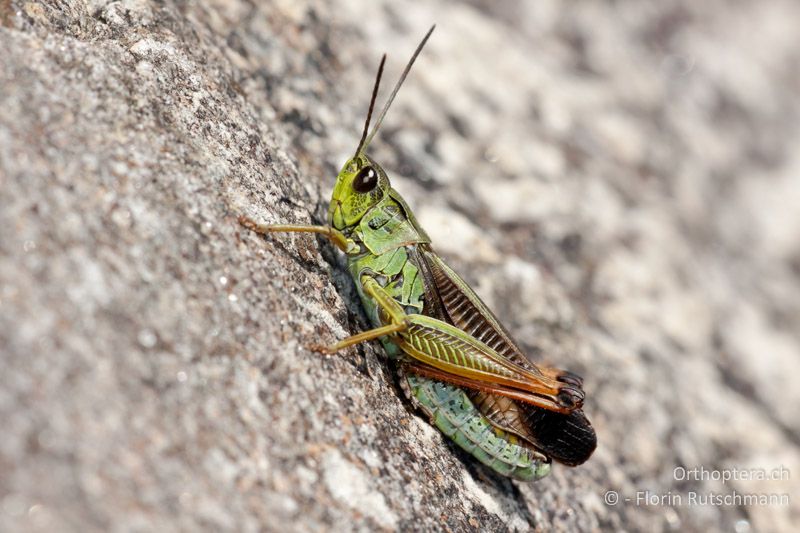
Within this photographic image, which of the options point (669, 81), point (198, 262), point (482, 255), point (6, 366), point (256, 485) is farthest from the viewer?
point (669, 81)

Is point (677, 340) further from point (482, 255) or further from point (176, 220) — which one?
point (176, 220)

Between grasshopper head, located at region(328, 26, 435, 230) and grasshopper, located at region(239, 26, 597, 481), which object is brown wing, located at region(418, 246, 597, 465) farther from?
grasshopper head, located at region(328, 26, 435, 230)

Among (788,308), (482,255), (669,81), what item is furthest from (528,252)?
(669,81)

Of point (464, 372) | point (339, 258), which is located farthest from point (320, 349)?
point (339, 258)

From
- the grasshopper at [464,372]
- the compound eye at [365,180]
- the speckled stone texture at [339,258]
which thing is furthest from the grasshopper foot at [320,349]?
the compound eye at [365,180]

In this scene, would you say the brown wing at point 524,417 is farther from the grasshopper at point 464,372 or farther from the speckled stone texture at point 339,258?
the speckled stone texture at point 339,258

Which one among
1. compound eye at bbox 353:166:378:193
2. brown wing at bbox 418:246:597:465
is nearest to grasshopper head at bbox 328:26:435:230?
compound eye at bbox 353:166:378:193

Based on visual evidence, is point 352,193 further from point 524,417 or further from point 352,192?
point 524,417
